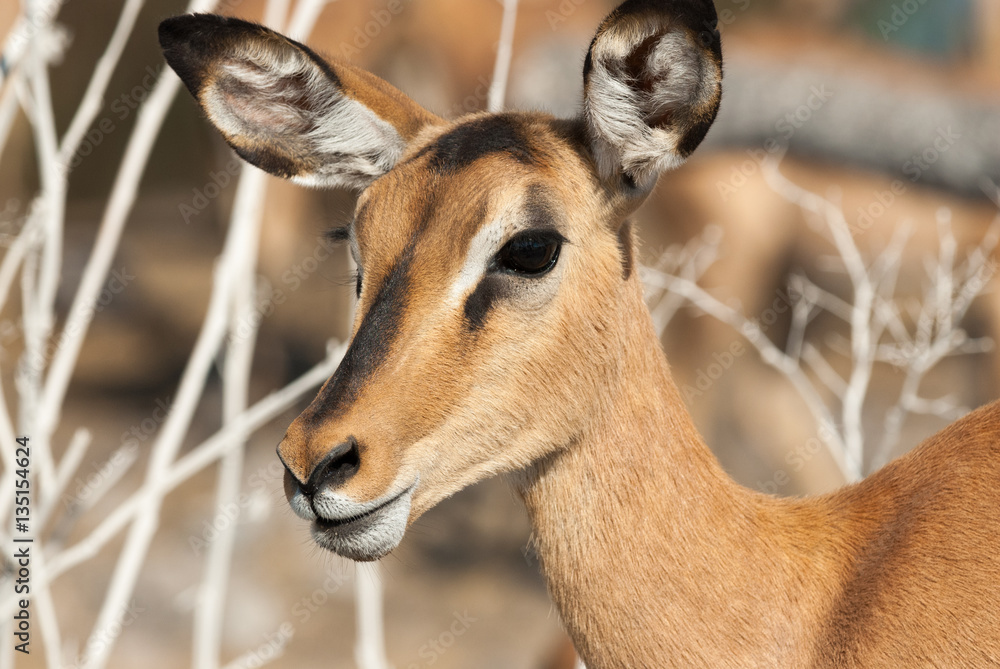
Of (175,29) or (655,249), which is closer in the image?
(175,29)

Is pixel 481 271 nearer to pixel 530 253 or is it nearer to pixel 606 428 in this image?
pixel 530 253

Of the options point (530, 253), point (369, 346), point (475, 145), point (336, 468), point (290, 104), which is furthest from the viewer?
point (290, 104)

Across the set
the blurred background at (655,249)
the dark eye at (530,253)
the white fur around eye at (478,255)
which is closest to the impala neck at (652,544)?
the dark eye at (530,253)

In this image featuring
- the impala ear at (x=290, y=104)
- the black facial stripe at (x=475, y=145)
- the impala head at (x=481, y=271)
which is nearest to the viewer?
the impala head at (x=481, y=271)

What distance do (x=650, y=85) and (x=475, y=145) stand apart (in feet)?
1.41

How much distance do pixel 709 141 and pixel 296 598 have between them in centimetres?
482

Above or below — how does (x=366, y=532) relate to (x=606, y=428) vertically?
above

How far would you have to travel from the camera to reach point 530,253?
2.24 m

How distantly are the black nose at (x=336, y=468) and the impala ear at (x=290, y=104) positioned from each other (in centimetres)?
104

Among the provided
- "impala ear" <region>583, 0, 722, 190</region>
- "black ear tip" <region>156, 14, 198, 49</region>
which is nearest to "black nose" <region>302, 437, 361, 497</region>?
"impala ear" <region>583, 0, 722, 190</region>

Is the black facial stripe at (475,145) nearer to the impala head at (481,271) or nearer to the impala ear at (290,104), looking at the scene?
the impala head at (481,271)

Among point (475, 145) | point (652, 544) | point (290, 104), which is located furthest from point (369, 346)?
point (290, 104)

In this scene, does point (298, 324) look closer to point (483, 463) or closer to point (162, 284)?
point (162, 284)

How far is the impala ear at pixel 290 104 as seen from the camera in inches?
98.0
